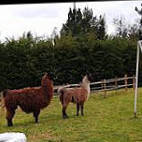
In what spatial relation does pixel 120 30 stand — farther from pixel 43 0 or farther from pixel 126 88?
pixel 43 0

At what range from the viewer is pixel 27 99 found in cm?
1017

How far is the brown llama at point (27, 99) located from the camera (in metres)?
10.1

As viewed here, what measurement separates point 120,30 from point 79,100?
29.4 metres

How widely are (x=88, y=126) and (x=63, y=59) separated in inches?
412

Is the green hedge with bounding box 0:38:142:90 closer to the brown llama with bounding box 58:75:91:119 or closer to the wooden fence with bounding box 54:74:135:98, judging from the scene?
the wooden fence with bounding box 54:74:135:98

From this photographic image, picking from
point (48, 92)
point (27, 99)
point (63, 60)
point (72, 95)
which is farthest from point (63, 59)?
point (27, 99)

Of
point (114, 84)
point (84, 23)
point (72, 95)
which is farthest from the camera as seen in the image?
point (84, 23)

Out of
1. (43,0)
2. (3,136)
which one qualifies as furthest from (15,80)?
(43,0)

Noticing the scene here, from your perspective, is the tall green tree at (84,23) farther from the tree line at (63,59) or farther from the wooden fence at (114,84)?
the wooden fence at (114,84)

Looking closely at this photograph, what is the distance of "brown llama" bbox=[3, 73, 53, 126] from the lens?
10.1 m

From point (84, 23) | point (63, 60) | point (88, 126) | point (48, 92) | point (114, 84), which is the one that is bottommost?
point (88, 126)

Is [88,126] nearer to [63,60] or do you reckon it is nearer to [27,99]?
[27,99]

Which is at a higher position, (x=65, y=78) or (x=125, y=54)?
(x=125, y=54)

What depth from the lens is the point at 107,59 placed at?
67.5 feet
